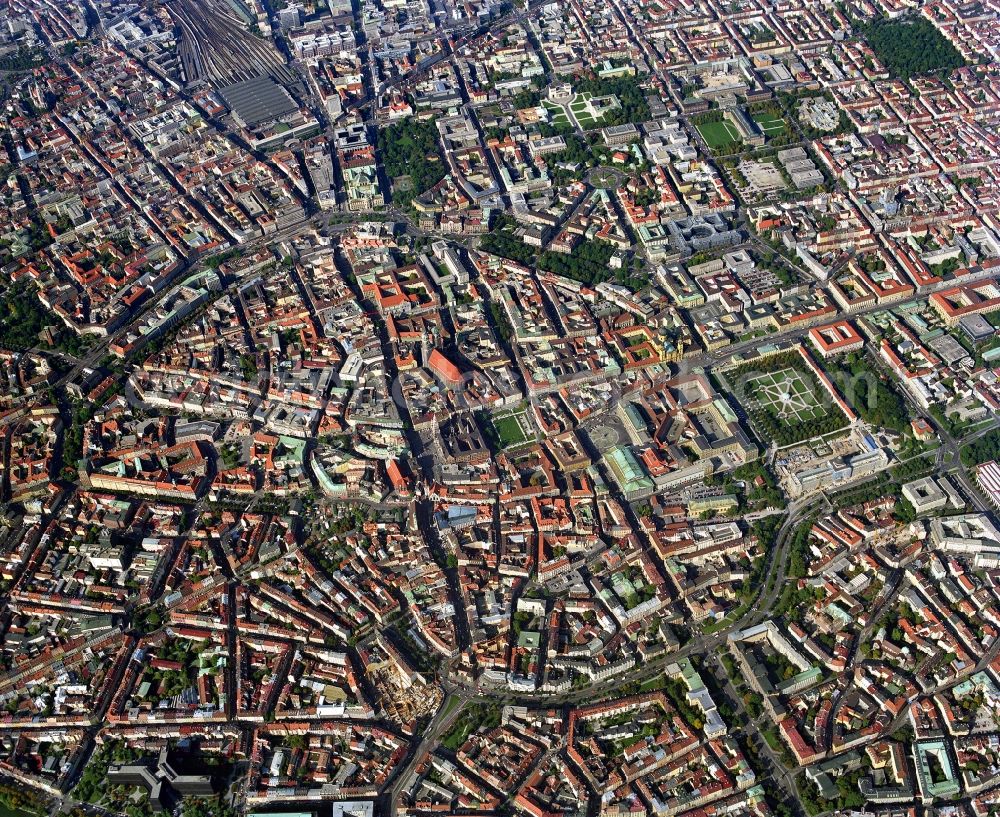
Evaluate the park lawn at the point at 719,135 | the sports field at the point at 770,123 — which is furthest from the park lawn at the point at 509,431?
the sports field at the point at 770,123

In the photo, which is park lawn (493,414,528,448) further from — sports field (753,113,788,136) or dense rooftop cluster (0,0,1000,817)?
sports field (753,113,788,136)

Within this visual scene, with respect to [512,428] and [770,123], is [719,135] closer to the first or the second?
[770,123]

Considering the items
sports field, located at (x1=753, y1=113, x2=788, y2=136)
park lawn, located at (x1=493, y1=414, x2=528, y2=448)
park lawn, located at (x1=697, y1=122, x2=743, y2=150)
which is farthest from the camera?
sports field, located at (x1=753, y1=113, x2=788, y2=136)

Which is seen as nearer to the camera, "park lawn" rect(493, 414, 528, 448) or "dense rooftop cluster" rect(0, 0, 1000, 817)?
"dense rooftop cluster" rect(0, 0, 1000, 817)

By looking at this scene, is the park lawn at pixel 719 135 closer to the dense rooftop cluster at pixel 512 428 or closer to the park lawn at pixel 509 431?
the dense rooftop cluster at pixel 512 428

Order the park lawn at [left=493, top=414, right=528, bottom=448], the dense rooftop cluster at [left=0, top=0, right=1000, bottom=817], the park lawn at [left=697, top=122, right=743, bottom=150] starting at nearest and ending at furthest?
the dense rooftop cluster at [left=0, top=0, right=1000, bottom=817] → the park lawn at [left=493, top=414, right=528, bottom=448] → the park lawn at [left=697, top=122, right=743, bottom=150]

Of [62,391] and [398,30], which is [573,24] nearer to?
[398,30]

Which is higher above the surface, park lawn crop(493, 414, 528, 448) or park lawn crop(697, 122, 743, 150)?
park lawn crop(697, 122, 743, 150)

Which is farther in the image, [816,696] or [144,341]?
[144,341]

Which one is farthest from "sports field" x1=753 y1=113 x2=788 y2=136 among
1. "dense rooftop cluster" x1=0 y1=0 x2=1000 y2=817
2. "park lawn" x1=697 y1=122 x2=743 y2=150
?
"park lawn" x1=697 y1=122 x2=743 y2=150

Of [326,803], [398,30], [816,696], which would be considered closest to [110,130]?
[398,30]
